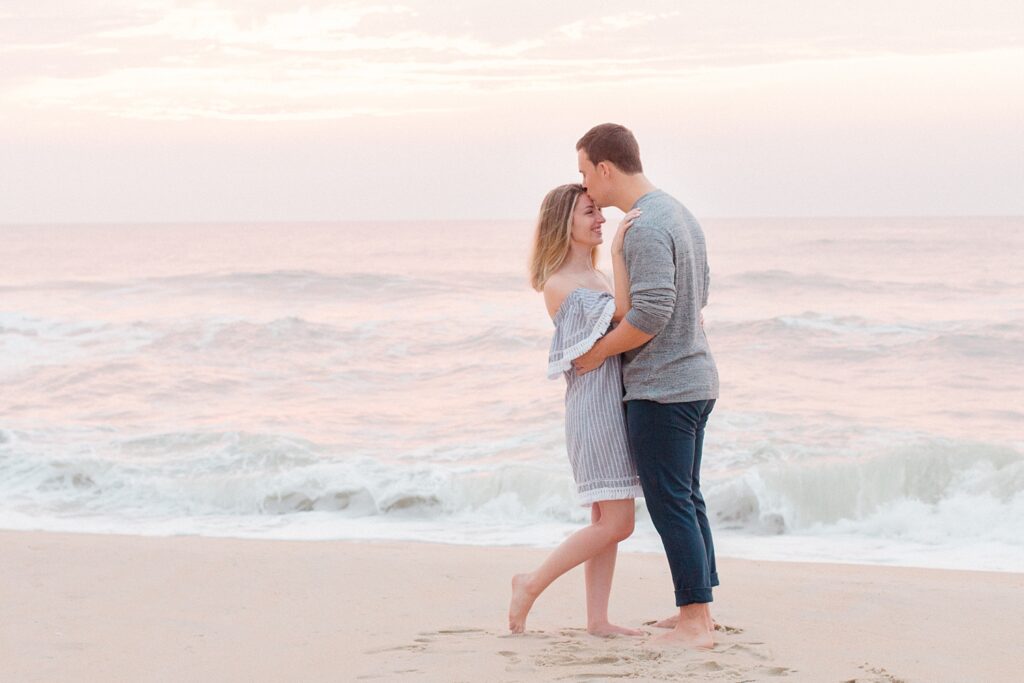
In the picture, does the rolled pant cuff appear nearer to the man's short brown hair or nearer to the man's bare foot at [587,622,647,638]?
the man's bare foot at [587,622,647,638]

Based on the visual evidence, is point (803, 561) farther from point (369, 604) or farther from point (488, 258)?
point (488, 258)

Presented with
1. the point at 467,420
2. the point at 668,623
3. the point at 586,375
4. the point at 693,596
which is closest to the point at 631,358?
the point at 586,375

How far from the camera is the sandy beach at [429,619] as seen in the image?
381 cm

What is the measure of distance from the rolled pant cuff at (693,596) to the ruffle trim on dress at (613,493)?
40 centimetres

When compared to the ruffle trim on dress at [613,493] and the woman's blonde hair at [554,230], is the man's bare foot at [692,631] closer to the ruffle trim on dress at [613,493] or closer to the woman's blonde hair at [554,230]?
the ruffle trim on dress at [613,493]

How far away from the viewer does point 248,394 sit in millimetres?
13352

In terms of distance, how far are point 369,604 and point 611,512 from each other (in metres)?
1.54

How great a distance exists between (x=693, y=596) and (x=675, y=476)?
0.48m

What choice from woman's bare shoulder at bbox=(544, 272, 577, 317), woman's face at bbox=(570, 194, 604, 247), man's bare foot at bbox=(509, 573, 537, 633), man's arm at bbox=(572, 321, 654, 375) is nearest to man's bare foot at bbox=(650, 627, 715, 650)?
man's bare foot at bbox=(509, 573, 537, 633)

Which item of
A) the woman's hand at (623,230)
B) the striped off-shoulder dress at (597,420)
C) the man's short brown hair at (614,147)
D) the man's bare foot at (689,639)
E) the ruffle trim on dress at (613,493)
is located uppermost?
the man's short brown hair at (614,147)

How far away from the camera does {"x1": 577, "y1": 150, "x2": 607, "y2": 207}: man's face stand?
3.87 m

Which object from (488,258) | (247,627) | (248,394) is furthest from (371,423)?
(488,258)

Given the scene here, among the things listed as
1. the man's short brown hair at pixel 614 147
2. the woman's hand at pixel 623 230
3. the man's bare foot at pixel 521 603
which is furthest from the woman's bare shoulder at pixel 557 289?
the man's bare foot at pixel 521 603

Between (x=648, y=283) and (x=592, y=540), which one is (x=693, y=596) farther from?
(x=648, y=283)
